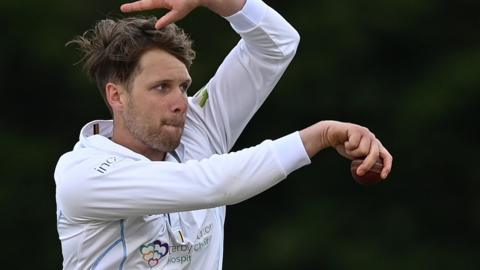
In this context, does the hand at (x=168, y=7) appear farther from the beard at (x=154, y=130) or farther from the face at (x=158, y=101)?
the beard at (x=154, y=130)

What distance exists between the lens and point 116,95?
17.4 ft

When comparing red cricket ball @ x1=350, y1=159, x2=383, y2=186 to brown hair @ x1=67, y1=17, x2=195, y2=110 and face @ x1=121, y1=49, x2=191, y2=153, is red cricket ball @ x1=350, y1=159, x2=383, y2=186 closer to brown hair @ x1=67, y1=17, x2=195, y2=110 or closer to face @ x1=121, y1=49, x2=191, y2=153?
face @ x1=121, y1=49, x2=191, y2=153

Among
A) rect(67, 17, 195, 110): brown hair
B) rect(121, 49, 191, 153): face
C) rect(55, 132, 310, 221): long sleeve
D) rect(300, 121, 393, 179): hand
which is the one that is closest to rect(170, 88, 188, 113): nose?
rect(121, 49, 191, 153): face

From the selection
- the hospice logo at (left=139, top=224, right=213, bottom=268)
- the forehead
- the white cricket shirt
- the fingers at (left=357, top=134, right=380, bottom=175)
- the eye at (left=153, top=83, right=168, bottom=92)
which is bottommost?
the hospice logo at (left=139, top=224, right=213, bottom=268)

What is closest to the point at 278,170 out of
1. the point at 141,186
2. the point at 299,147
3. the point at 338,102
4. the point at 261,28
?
the point at 299,147

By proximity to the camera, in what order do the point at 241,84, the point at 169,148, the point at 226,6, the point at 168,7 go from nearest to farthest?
the point at 168,7
the point at 169,148
the point at 226,6
the point at 241,84

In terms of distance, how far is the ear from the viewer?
5277 mm

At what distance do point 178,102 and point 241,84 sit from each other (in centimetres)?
50

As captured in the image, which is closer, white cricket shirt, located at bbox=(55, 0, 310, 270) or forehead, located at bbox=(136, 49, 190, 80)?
white cricket shirt, located at bbox=(55, 0, 310, 270)

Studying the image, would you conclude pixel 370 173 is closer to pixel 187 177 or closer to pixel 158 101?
pixel 187 177

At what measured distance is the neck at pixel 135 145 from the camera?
5270mm

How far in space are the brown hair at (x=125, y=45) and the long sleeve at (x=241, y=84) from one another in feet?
1.03

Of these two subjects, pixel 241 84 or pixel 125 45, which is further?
pixel 241 84

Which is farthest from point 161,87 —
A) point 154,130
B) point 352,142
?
point 352,142
